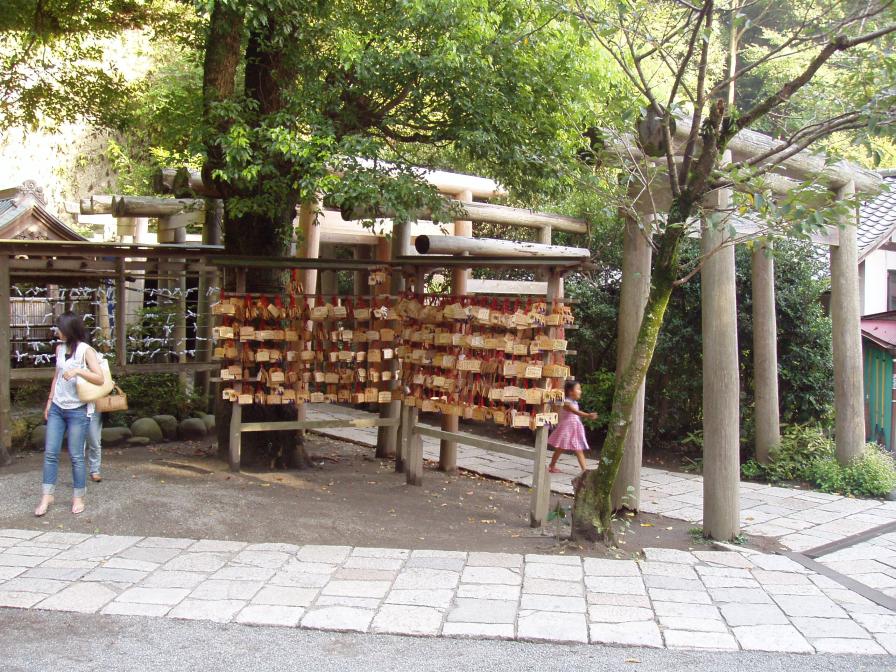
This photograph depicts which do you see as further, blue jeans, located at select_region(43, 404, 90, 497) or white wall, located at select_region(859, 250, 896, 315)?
white wall, located at select_region(859, 250, 896, 315)

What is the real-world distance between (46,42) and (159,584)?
271 inches

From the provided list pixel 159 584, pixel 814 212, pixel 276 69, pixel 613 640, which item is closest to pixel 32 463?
pixel 159 584

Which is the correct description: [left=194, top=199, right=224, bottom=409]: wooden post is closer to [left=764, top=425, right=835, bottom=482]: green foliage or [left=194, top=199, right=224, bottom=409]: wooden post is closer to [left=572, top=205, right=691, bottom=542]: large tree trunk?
[left=572, top=205, right=691, bottom=542]: large tree trunk

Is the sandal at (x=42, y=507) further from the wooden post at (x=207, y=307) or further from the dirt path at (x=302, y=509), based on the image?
the wooden post at (x=207, y=307)

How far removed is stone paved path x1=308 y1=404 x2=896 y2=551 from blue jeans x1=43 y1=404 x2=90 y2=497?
4.38 metres

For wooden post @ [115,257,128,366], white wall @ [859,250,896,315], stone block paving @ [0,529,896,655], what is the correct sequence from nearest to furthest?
stone block paving @ [0,529,896,655], wooden post @ [115,257,128,366], white wall @ [859,250,896,315]

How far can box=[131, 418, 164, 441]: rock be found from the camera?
989 centimetres

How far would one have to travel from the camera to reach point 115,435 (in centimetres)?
962

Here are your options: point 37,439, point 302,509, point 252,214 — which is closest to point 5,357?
point 37,439

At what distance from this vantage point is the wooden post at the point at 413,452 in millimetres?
8094

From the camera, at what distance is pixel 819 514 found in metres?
7.68

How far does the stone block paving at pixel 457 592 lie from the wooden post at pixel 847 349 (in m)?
3.49

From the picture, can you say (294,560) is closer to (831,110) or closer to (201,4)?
(201,4)

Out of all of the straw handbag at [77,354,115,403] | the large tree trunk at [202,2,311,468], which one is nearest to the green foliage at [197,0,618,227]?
the large tree trunk at [202,2,311,468]
